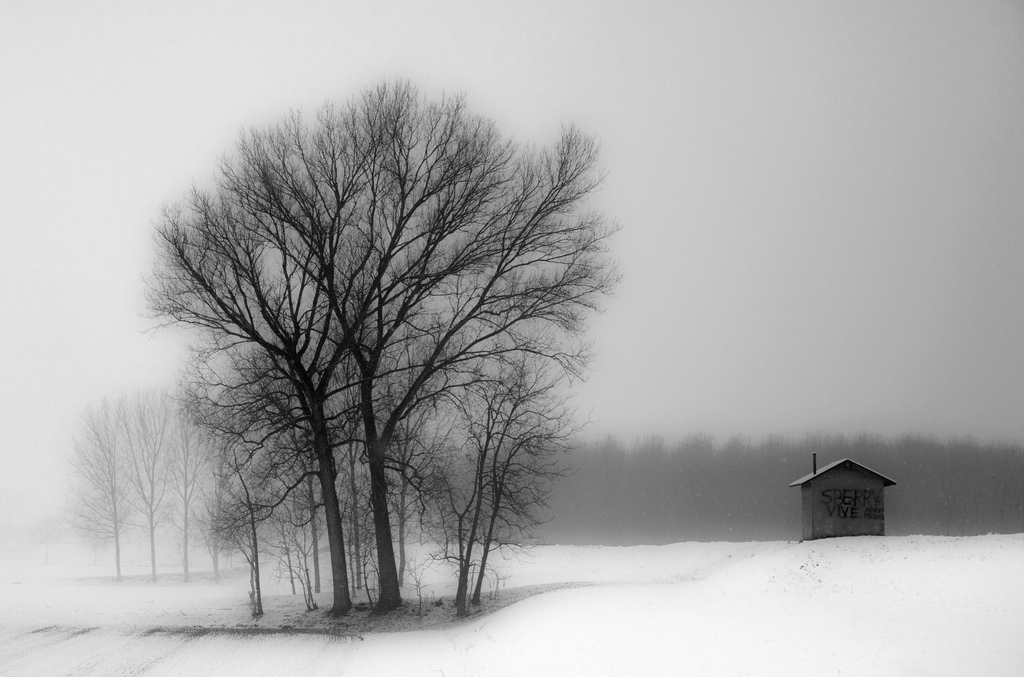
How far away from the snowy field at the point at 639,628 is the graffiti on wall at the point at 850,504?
6.65 ft

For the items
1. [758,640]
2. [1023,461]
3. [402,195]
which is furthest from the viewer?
[1023,461]

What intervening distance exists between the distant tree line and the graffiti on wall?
2885 centimetres

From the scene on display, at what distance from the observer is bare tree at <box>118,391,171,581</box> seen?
41.0 metres

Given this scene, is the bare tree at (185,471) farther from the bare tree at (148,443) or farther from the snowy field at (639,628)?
the snowy field at (639,628)

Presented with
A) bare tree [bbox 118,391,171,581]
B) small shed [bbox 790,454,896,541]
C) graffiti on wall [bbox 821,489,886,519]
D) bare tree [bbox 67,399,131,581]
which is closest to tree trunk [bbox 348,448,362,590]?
small shed [bbox 790,454,896,541]

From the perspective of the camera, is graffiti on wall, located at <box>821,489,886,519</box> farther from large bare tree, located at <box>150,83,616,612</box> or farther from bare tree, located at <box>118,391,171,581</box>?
bare tree, located at <box>118,391,171,581</box>

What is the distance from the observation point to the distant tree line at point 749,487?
52.0 metres

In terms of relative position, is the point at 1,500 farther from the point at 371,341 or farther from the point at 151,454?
the point at 371,341

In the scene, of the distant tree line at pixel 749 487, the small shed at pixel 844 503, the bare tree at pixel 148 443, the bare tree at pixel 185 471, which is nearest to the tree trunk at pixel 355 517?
the small shed at pixel 844 503

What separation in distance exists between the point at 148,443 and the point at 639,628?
36.5 meters

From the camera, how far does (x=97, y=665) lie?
15.1 m

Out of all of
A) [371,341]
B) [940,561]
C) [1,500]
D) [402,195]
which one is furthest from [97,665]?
[1,500]

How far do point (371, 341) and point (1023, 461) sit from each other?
171 feet

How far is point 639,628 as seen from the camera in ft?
44.8
